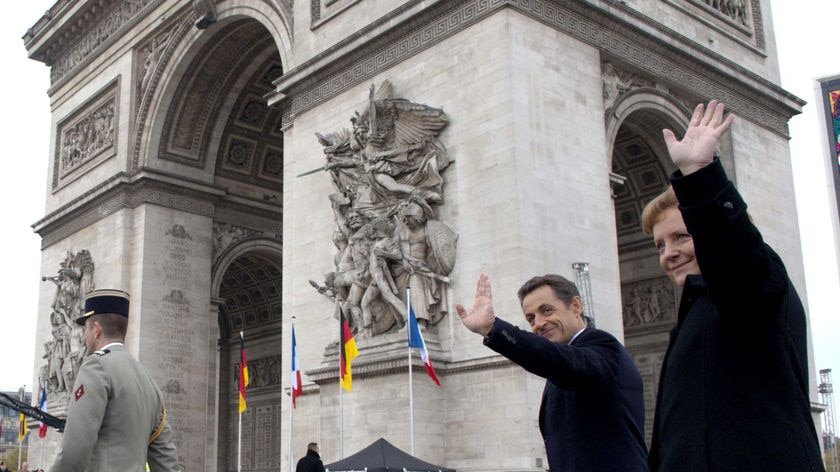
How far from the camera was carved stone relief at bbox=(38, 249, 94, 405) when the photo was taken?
25.1m

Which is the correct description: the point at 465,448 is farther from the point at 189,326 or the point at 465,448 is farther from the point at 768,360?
the point at 768,360

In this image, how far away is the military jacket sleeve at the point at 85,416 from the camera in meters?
3.91

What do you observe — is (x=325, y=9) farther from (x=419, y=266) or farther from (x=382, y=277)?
(x=419, y=266)

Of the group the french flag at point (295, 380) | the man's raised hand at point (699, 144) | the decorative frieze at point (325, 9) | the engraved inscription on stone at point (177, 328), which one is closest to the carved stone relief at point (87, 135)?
the engraved inscription on stone at point (177, 328)

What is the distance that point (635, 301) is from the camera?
20.6 meters

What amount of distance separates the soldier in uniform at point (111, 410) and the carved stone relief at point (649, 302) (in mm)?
16358

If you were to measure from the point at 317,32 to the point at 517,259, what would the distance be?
7223 mm

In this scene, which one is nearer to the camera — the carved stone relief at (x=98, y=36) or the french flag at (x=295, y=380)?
the french flag at (x=295, y=380)

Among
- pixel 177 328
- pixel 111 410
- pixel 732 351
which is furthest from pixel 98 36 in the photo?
pixel 732 351

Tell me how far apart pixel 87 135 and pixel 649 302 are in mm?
15686

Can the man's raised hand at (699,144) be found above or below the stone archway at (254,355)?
below

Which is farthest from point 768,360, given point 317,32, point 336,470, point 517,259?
point 317,32

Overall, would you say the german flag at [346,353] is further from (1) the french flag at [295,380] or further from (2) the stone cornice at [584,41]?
(2) the stone cornice at [584,41]

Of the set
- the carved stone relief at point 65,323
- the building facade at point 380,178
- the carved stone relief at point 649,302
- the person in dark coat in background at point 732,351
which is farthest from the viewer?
the carved stone relief at point 65,323
